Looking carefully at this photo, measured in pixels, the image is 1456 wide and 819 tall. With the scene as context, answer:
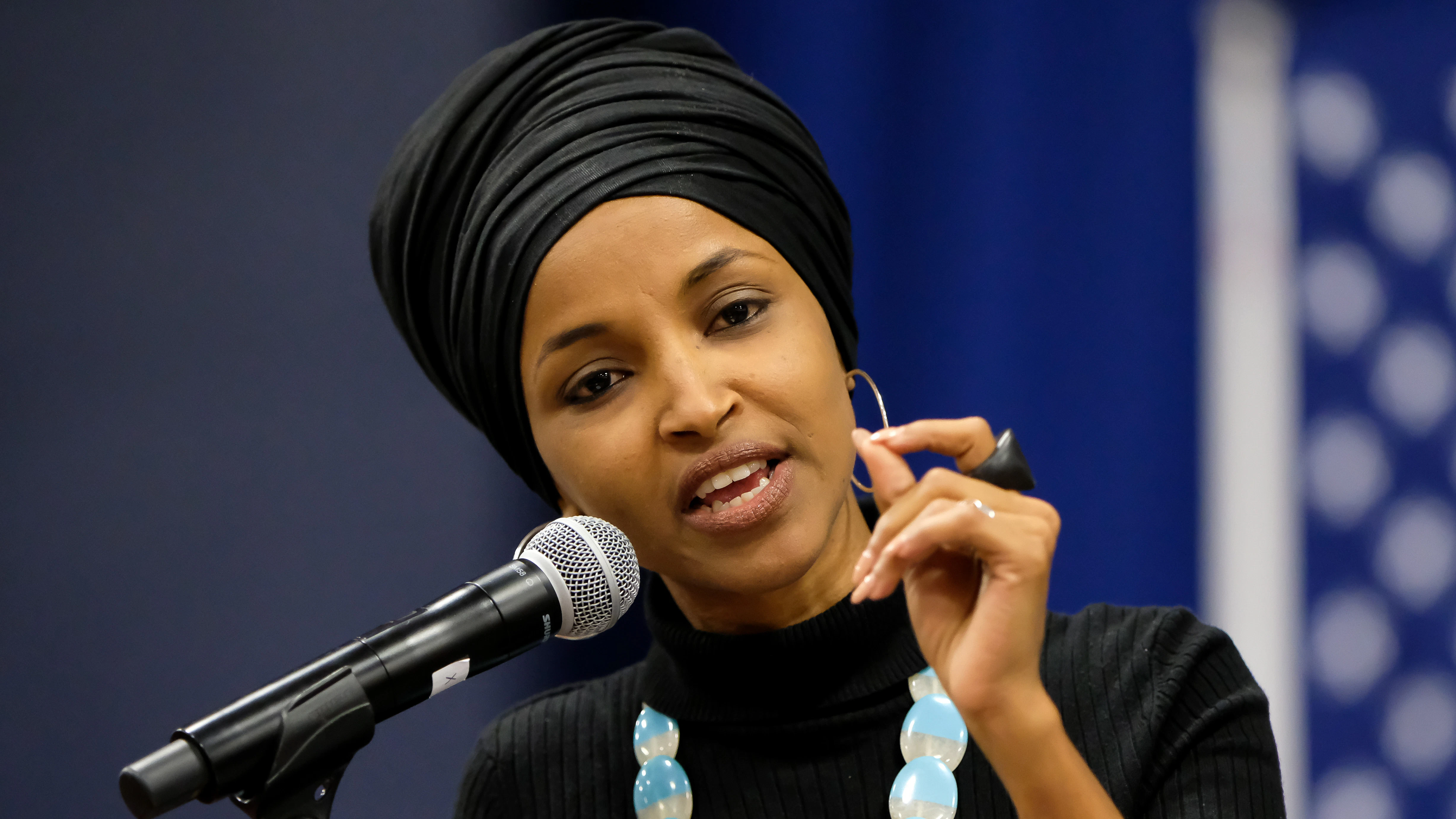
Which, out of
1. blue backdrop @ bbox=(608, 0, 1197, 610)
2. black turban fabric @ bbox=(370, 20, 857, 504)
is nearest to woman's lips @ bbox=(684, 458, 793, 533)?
black turban fabric @ bbox=(370, 20, 857, 504)

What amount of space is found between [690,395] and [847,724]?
1.40ft

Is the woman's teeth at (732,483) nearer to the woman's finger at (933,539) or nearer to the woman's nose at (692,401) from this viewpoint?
the woman's nose at (692,401)

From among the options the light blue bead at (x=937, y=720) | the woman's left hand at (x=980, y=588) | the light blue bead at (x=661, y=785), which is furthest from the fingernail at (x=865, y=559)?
the light blue bead at (x=661, y=785)

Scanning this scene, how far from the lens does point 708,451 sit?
52.9 inches

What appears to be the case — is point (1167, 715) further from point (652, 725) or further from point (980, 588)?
point (652, 725)

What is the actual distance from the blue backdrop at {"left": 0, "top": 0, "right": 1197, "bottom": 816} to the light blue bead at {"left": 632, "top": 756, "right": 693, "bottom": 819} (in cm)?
133

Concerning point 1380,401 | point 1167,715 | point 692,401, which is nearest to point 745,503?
point 692,401

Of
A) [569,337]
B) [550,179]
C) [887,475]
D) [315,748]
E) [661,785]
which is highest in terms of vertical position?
[550,179]

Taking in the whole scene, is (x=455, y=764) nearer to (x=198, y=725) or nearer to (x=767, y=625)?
(x=767, y=625)

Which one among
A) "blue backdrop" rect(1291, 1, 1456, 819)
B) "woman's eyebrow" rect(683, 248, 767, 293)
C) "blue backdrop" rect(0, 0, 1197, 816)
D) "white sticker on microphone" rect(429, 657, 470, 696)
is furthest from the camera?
"blue backdrop" rect(1291, 1, 1456, 819)

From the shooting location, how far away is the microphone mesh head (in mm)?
1107

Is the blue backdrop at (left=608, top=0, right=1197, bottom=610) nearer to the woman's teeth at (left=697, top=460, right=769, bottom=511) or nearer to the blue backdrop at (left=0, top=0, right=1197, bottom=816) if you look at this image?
the blue backdrop at (left=0, top=0, right=1197, bottom=816)

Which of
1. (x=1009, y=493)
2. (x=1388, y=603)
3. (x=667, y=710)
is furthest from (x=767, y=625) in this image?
(x=1388, y=603)

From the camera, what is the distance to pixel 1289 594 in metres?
3.02
